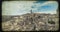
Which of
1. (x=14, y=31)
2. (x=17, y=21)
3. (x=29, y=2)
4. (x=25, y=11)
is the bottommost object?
(x=14, y=31)

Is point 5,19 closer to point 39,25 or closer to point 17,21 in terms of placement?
point 17,21

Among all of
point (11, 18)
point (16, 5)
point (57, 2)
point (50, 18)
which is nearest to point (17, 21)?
point (11, 18)

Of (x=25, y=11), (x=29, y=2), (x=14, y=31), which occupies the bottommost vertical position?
(x=14, y=31)

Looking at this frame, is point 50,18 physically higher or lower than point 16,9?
lower

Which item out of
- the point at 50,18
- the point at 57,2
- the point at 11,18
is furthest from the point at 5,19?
the point at 57,2

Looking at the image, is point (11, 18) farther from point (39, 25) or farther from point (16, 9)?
point (39, 25)

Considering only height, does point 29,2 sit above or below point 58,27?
above
